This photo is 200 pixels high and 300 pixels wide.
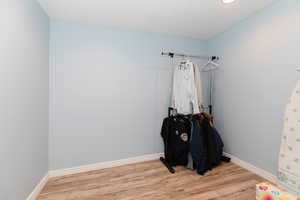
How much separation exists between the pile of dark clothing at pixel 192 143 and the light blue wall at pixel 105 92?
28 centimetres

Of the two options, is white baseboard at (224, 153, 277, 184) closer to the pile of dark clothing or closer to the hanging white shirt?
the pile of dark clothing

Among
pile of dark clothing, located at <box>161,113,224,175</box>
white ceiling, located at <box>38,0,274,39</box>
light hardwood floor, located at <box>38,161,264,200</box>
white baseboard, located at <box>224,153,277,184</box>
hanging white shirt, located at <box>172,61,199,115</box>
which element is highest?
white ceiling, located at <box>38,0,274,39</box>

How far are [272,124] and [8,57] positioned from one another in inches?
109

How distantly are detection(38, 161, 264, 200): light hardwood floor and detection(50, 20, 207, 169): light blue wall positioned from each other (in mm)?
264

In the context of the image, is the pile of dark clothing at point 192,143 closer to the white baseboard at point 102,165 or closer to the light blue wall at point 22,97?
the white baseboard at point 102,165

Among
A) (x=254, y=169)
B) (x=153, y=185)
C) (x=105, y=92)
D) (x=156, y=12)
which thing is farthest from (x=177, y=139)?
(x=156, y=12)

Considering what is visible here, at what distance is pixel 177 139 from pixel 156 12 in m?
1.79

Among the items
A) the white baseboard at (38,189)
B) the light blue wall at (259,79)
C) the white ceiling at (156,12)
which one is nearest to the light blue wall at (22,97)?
the white baseboard at (38,189)

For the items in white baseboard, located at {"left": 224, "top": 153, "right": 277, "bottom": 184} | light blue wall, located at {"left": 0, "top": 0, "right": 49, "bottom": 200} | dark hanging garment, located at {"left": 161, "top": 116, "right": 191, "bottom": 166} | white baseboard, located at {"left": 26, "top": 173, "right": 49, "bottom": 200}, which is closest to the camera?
light blue wall, located at {"left": 0, "top": 0, "right": 49, "bottom": 200}

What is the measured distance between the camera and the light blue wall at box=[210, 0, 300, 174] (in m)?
1.54

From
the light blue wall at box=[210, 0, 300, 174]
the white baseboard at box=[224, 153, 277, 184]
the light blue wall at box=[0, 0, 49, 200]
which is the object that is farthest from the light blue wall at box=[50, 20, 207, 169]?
the white baseboard at box=[224, 153, 277, 184]

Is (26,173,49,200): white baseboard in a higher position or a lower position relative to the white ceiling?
lower

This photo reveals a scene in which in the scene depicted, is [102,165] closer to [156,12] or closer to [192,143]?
[192,143]

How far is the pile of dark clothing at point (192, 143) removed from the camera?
1.94 meters
